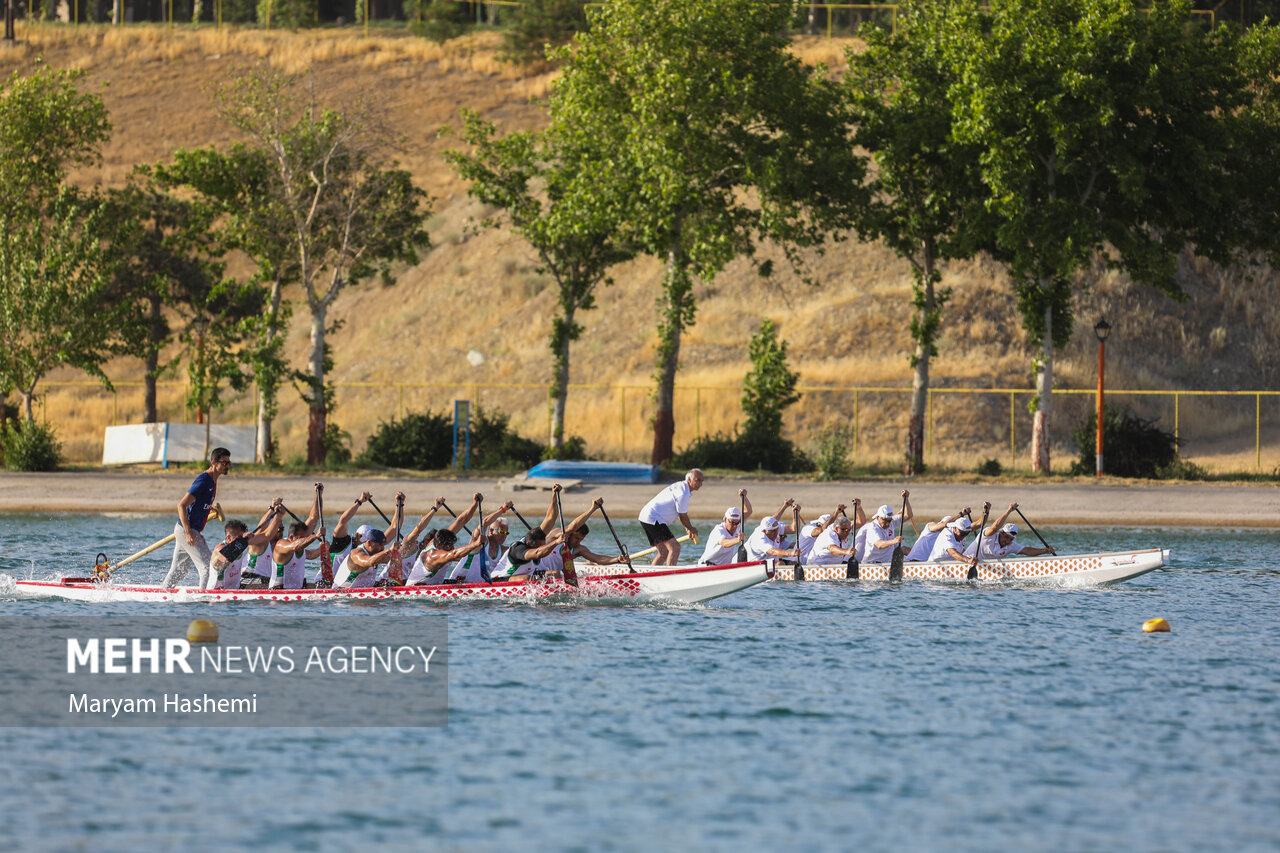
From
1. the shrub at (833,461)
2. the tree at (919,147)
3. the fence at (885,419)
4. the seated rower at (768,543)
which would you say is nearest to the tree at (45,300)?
the fence at (885,419)

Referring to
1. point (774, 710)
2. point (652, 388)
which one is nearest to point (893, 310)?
point (652, 388)

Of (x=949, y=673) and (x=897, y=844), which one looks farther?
(x=949, y=673)

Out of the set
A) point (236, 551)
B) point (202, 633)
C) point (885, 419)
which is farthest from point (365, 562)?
point (885, 419)

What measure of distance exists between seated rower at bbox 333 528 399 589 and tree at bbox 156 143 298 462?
2144 cm

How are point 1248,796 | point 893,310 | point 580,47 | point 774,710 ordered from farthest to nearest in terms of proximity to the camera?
1. point 893,310
2. point 580,47
3. point 774,710
4. point 1248,796

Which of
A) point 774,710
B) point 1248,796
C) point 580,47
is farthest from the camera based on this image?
point 580,47

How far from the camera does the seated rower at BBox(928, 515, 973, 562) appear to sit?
23.3 metres

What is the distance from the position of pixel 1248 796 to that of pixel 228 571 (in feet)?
44.9

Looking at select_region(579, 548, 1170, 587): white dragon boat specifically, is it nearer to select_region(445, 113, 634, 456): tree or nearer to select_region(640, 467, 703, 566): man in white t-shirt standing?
select_region(640, 467, 703, 566): man in white t-shirt standing

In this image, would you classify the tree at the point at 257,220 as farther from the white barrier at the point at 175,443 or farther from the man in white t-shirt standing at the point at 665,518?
the man in white t-shirt standing at the point at 665,518

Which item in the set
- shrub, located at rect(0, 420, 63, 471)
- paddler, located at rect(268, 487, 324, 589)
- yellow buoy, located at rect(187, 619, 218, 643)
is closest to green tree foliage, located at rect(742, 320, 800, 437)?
shrub, located at rect(0, 420, 63, 471)

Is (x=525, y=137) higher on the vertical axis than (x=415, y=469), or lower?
higher

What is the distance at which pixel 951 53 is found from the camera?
3766cm

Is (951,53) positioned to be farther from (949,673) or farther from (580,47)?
(949,673)
